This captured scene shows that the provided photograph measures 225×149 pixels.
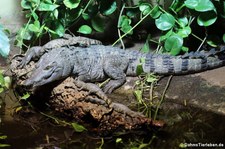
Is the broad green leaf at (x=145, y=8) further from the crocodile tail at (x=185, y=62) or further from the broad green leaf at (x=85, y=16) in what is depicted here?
the broad green leaf at (x=85, y=16)

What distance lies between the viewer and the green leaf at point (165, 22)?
14.8ft

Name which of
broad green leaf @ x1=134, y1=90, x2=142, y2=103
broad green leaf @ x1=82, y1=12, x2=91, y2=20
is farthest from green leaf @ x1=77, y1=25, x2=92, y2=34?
broad green leaf @ x1=134, y1=90, x2=142, y2=103

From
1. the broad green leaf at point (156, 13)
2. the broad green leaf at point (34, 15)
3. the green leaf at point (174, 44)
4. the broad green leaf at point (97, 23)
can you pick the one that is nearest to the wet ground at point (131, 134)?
the green leaf at point (174, 44)

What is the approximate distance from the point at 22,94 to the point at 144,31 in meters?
1.85

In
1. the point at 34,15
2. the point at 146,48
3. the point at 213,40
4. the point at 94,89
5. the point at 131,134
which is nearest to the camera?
the point at 131,134

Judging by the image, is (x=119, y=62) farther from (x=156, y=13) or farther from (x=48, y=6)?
(x=48, y=6)

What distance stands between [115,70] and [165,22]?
0.82 m

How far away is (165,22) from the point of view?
4531mm

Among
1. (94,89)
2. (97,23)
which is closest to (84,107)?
(94,89)

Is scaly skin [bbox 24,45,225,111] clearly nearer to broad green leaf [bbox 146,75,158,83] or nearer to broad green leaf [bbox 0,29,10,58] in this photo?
broad green leaf [bbox 146,75,158,83]

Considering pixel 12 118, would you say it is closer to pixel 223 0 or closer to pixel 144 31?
pixel 144 31

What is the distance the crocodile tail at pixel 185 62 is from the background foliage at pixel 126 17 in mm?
160

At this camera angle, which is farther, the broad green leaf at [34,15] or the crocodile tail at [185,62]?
the broad green leaf at [34,15]

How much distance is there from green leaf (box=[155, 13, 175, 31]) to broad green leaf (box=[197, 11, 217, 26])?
1.03ft
